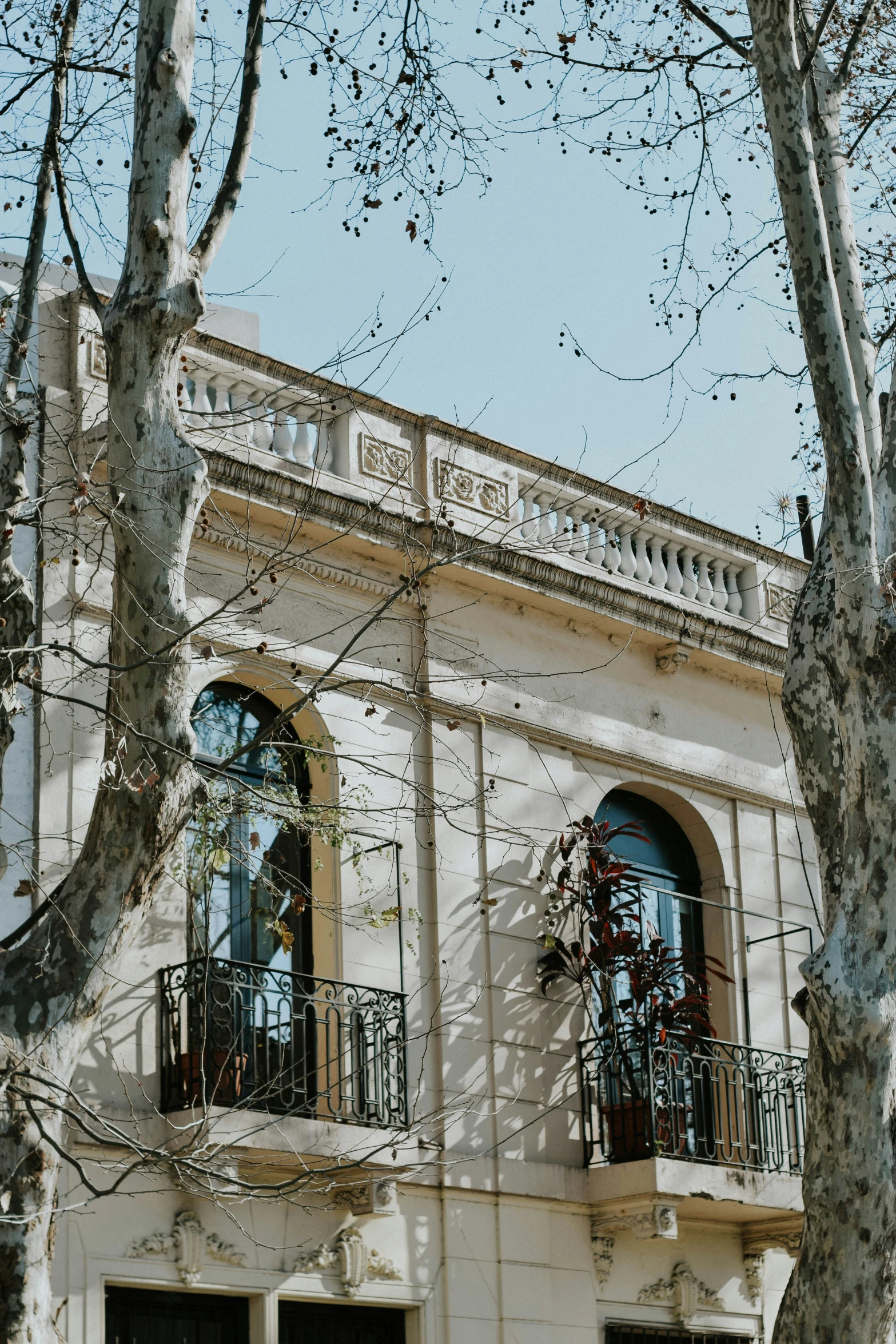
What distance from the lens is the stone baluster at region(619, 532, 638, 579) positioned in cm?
1492

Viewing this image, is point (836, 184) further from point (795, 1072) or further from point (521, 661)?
point (795, 1072)

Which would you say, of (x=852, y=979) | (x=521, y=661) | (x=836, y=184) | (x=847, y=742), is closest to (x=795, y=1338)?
(x=852, y=979)

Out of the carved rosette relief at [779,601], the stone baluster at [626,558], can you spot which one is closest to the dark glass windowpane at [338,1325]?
the stone baluster at [626,558]

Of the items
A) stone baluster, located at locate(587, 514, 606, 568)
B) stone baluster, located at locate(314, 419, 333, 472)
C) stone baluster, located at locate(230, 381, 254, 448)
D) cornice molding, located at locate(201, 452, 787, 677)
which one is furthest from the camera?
stone baluster, located at locate(587, 514, 606, 568)

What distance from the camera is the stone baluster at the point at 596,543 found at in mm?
14586

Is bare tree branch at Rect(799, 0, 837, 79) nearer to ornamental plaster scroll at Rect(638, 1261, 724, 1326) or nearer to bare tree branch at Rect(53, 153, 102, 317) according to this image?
bare tree branch at Rect(53, 153, 102, 317)

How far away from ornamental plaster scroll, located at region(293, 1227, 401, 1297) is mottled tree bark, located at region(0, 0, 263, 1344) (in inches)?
163

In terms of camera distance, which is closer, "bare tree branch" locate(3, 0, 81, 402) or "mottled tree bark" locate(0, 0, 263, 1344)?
"mottled tree bark" locate(0, 0, 263, 1344)

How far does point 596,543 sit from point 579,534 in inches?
6.8

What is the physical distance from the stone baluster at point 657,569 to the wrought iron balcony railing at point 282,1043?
458 centimetres

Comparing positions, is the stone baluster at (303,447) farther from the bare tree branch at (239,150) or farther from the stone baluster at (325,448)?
the bare tree branch at (239,150)

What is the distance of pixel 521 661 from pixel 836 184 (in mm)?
4819

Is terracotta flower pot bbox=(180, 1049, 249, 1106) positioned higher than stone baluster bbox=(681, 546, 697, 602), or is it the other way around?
stone baluster bbox=(681, 546, 697, 602)

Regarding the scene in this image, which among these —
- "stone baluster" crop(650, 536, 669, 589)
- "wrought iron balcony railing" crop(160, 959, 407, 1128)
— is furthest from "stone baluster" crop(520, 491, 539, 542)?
"wrought iron balcony railing" crop(160, 959, 407, 1128)
